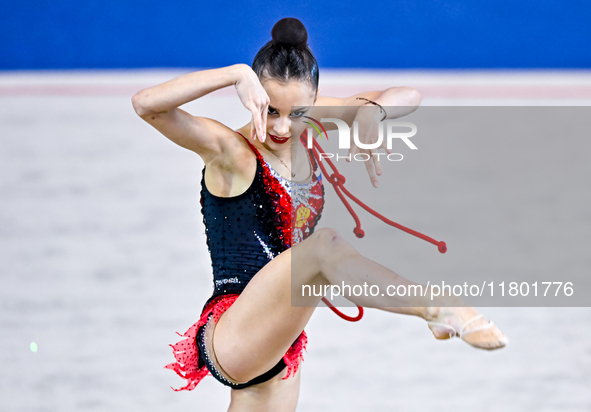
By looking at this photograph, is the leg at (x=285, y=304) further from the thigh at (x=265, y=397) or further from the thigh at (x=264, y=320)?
the thigh at (x=265, y=397)

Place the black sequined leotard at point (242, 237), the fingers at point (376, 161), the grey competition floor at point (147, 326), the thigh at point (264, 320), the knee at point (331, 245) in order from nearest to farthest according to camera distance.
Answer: the knee at point (331, 245), the thigh at point (264, 320), the fingers at point (376, 161), the black sequined leotard at point (242, 237), the grey competition floor at point (147, 326)

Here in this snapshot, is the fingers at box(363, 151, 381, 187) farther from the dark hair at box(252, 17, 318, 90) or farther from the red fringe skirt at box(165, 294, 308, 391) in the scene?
the red fringe skirt at box(165, 294, 308, 391)

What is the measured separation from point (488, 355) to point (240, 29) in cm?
264

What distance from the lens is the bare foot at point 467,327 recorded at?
1.08 meters

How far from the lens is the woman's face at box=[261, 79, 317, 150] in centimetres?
150

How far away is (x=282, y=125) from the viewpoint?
4.99 ft

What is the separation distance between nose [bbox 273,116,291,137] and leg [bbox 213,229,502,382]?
31cm

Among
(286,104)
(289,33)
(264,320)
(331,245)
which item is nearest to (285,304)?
(264,320)

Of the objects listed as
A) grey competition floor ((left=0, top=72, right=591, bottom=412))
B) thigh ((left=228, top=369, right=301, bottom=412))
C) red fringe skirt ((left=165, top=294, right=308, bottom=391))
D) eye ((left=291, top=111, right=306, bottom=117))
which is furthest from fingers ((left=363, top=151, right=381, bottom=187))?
grey competition floor ((left=0, top=72, right=591, bottom=412))

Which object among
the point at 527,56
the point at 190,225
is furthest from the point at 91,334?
the point at 527,56

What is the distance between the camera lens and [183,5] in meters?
4.21

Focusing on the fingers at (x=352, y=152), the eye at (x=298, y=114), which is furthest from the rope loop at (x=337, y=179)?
the eye at (x=298, y=114)

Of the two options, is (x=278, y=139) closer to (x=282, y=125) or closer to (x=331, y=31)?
(x=282, y=125)

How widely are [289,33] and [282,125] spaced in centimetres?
21
